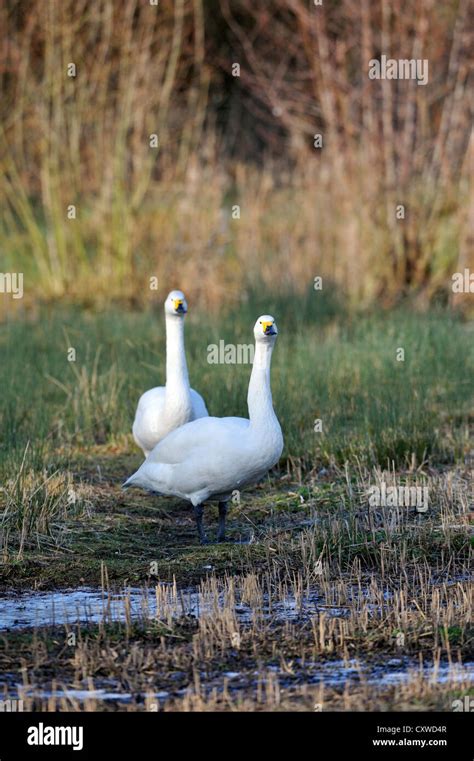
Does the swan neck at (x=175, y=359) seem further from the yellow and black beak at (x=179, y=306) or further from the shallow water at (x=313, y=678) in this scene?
the shallow water at (x=313, y=678)

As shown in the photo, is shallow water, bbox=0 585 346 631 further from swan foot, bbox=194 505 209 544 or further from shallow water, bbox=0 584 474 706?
swan foot, bbox=194 505 209 544

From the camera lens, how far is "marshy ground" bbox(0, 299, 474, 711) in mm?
5160

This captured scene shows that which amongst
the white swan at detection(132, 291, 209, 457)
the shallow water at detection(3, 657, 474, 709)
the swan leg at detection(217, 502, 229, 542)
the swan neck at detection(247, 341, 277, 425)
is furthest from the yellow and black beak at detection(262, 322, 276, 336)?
the shallow water at detection(3, 657, 474, 709)

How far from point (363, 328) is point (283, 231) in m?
2.67

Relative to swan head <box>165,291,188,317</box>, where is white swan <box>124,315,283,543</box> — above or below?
below

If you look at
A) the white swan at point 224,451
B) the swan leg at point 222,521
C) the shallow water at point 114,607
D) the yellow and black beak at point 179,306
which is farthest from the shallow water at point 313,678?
the yellow and black beak at point 179,306

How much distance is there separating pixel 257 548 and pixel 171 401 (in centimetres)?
159

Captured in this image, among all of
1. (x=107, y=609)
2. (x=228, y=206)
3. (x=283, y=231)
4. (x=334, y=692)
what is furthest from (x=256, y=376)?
(x=228, y=206)

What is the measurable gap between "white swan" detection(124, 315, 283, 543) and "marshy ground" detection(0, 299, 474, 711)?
0.33 metres

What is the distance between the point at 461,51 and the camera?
1477cm

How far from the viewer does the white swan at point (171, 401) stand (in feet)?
27.3

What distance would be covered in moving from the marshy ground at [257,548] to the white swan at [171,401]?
444 mm

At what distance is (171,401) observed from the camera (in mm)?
8328

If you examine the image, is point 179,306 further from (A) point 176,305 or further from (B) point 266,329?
(B) point 266,329
